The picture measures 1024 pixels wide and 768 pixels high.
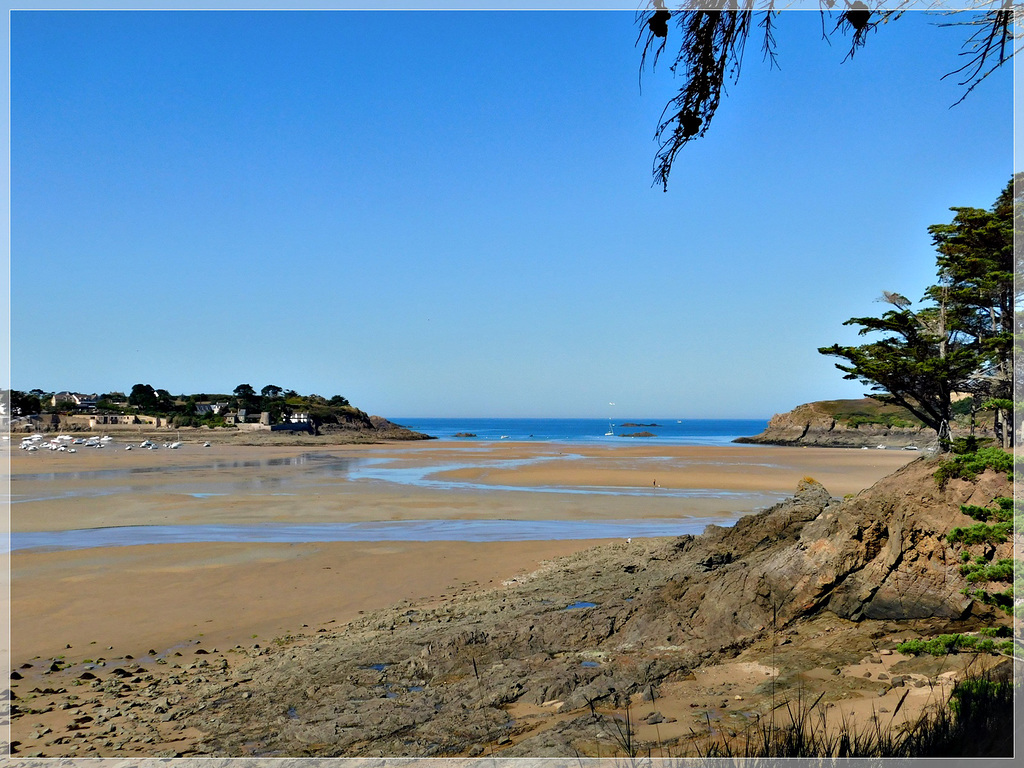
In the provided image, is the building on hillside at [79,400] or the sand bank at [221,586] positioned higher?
the building on hillside at [79,400]

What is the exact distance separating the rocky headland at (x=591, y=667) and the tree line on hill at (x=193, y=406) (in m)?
96.5

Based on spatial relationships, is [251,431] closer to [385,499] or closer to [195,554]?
[385,499]

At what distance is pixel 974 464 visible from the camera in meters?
8.34

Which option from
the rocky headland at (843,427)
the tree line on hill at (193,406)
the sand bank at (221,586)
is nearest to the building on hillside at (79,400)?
the tree line on hill at (193,406)

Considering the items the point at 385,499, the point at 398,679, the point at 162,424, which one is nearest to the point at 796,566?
the point at 398,679

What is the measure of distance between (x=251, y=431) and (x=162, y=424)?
49.3 feet

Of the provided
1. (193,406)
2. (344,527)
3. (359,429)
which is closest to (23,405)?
(193,406)

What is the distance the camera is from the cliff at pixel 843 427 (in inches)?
3420

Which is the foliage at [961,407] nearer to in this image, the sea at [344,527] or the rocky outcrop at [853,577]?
the sea at [344,527]

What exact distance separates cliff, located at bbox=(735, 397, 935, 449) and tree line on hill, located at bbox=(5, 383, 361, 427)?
66.3m

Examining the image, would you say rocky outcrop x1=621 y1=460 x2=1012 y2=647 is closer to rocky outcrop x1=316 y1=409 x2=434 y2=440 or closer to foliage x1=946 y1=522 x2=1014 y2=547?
foliage x1=946 y1=522 x2=1014 y2=547

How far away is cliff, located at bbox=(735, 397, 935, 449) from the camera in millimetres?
86875

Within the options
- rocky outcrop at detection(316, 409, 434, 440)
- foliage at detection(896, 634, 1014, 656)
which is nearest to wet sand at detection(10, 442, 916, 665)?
foliage at detection(896, 634, 1014, 656)

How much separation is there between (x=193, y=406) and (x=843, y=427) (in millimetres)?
97259
